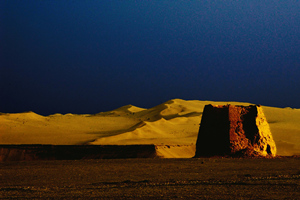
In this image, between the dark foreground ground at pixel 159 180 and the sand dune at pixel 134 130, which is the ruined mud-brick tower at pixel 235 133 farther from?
the sand dune at pixel 134 130

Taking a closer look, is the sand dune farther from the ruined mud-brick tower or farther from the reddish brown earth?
the ruined mud-brick tower

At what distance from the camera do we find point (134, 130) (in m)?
34.2

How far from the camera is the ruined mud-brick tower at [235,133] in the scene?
15281mm

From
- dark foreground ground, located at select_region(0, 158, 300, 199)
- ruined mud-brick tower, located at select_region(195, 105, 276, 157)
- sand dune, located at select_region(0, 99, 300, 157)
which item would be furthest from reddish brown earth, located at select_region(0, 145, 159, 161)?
dark foreground ground, located at select_region(0, 158, 300, 199)

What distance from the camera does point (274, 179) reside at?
372 inches

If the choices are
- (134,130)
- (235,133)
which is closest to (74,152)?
(235,133)

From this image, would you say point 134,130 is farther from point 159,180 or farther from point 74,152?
point 159,180

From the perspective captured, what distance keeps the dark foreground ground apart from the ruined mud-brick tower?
1.61m

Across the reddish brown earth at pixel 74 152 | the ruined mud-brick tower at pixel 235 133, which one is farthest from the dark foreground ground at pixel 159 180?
the reddish brown earth at pixel 74 152

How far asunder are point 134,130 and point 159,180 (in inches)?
961

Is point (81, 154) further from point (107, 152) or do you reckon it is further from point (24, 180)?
point (24, 180)

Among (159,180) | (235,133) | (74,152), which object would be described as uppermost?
(235,133)

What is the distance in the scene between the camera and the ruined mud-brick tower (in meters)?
15.3

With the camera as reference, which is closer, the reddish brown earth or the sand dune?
the reddish brown earth
